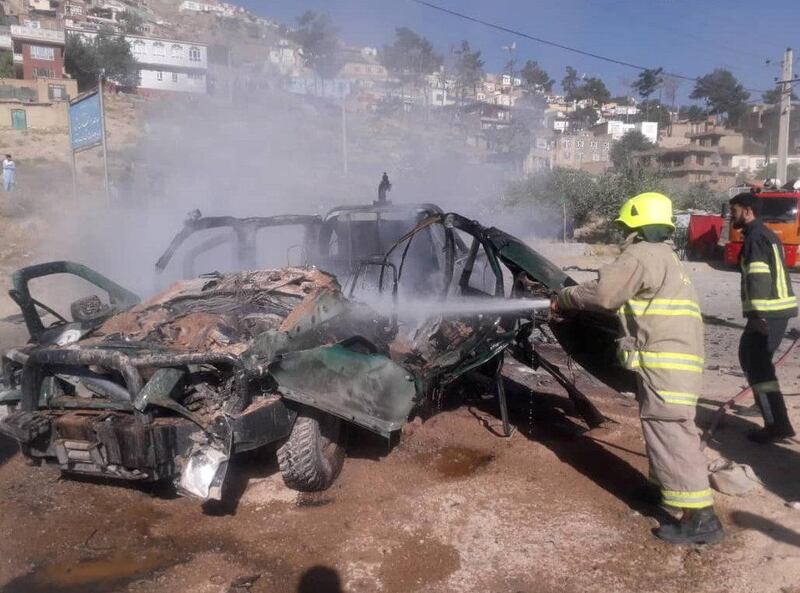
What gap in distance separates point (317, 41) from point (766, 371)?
48063 millimetres

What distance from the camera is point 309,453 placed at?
13.2 feet

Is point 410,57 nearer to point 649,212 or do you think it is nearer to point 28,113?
point 28,113

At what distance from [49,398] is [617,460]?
365cm

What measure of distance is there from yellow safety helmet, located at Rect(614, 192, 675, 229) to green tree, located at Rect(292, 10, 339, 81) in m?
45.7

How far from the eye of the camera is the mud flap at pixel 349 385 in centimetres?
381

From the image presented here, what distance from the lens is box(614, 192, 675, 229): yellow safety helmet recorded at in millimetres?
3666

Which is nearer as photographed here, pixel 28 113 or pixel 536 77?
pixel 28 113

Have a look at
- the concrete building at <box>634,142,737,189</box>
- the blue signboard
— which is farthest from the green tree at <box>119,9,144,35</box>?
the blue signboard

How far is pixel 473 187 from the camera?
33375 mm

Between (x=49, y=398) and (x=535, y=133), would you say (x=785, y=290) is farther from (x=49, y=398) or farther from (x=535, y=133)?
(x=535, y=133)

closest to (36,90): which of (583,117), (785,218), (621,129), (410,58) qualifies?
(410,58)

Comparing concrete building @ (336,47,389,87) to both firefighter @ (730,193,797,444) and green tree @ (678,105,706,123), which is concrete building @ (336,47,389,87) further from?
firefighter @ (730,193,797,444)

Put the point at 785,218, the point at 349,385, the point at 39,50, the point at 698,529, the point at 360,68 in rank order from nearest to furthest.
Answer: the point at 698,529
the point at 349,385
the point at 785,218
the point at 39,50
the point at 360,68

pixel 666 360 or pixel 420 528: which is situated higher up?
pixel 666 360
